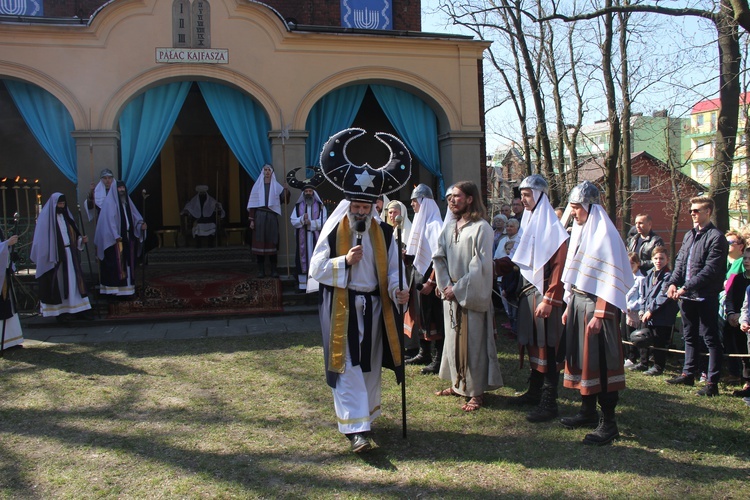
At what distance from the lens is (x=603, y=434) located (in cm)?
449

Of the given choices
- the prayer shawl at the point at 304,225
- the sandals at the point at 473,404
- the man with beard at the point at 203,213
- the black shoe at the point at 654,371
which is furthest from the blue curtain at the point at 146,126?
the black shoe at the point at 654,371

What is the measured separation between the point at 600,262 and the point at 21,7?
12918mm

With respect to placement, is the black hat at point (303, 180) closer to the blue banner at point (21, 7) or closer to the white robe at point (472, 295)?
the white robe at point (472, 295)

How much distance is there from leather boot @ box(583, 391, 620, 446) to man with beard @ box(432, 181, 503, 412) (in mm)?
939

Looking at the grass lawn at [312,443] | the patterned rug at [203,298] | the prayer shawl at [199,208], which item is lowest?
the grass lawn at [312,443]

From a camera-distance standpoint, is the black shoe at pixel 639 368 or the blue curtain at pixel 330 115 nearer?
the black shoe at pixel 639 368

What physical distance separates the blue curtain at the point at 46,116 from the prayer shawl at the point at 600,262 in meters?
8.98

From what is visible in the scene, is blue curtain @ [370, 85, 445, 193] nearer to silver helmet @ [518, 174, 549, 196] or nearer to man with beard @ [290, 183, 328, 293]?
man with beard @ [290, 183, 328, 293]

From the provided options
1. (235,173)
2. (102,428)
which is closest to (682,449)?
(102,428)

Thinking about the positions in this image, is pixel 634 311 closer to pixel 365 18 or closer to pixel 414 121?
pixel 414 121

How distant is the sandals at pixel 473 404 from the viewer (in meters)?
5.27

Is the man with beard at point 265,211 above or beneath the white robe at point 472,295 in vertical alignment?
above

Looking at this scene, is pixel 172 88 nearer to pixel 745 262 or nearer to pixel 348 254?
pixel 348 254

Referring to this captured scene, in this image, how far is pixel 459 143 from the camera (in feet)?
39.4
